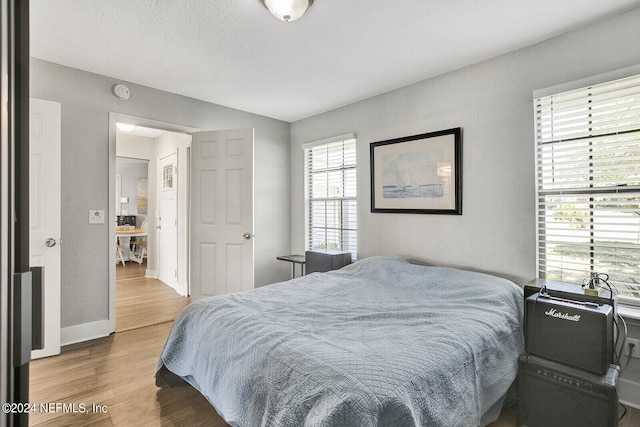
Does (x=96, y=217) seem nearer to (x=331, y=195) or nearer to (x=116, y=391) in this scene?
(x=116, y=391)

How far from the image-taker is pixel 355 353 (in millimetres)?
1386

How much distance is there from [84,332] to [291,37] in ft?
10.4

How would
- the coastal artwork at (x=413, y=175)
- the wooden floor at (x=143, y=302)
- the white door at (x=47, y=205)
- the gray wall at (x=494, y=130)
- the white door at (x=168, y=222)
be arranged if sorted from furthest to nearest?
the white door at (x=168, y=222), the wooden floor at (x=143, y=302), the coastal artwork at (x=413, y=175), the white door at (x=47, y=205), the gray wall at (x=494, y=130)

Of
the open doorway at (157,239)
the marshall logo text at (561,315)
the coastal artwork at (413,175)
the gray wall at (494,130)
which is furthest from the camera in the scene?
the open doorway at (157,239)

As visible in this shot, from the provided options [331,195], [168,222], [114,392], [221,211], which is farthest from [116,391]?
[168,222]

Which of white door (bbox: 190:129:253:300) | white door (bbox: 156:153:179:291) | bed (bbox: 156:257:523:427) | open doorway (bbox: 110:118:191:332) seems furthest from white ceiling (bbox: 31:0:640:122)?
white door (bbox: 156:153:179:291)

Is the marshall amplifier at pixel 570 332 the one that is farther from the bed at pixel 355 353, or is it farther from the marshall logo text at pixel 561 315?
the bed at pixel 355 353

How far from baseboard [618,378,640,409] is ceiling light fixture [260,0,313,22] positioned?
119 inches

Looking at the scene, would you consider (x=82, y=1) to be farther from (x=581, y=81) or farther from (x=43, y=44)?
(x=581, y=81)

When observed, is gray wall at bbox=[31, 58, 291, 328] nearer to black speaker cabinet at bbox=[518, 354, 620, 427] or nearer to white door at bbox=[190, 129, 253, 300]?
white door at bbox=[190, 129, 253, 300]

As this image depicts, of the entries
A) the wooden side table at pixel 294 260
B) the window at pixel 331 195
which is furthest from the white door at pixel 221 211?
the window at pixel 331 195

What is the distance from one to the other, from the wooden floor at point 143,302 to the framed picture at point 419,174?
8.89 feet

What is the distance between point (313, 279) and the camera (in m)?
2.75

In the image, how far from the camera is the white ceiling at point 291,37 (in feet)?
6.61
